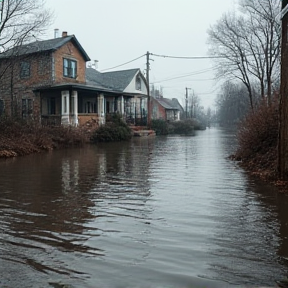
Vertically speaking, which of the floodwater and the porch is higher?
the porch

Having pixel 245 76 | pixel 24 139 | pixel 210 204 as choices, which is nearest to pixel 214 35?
pixel 245 76

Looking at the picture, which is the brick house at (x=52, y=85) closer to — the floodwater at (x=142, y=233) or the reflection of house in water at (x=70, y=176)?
the reflection of house in water at (x=70, y=176)

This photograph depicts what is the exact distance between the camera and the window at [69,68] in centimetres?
3284

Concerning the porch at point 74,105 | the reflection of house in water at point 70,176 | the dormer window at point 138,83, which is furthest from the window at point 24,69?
the reflection of house in water at point 70,176

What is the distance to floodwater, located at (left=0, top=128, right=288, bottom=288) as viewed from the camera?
3.81 meters

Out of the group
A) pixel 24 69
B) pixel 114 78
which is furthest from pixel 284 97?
pixel 114 78

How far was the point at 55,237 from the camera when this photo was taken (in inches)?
200

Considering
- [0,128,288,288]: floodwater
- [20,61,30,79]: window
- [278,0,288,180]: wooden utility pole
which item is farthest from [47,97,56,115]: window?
[278,0,288,180]: wooden utility pole

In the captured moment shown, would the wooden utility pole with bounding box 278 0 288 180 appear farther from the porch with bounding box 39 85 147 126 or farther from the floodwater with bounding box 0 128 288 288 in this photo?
the porch with bounding box 39 85 147 126

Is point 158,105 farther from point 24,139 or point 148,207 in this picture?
point 148,207

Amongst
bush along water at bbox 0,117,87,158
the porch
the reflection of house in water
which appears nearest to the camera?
the reflection of house in water

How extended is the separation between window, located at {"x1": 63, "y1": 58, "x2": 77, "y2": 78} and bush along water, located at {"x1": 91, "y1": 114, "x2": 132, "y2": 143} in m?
5.48

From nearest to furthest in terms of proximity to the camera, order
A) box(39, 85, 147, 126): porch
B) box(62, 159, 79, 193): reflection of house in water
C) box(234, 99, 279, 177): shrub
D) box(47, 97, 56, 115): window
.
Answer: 1. box(62, 159, 79, 193): reflection of house in water
2. box(234, 99, 279, 177): shrub
3. box(39, 85, 147, 126): porch
4. box(47, 97, 56, 115): window

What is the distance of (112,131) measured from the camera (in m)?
30.1
